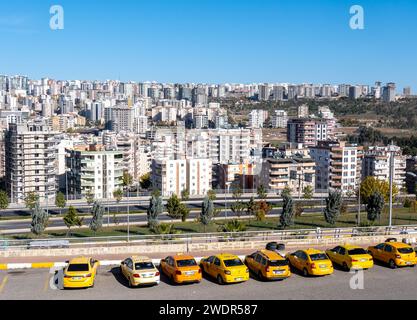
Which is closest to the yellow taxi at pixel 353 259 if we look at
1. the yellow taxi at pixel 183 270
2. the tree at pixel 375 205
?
the yellow taxi at pixel 183 270

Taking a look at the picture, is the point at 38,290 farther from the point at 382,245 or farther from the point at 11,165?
the point at 11,165

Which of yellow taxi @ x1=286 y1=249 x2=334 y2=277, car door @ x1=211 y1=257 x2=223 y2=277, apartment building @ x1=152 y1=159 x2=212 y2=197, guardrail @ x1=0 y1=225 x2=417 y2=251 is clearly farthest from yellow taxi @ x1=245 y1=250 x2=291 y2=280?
apartment building @ x1=152 y1=159 x2=212 y2=197

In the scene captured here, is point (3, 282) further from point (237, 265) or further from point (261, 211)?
point (261, 211)

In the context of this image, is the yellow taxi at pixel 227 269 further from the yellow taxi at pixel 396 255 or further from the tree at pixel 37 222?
the tree at pixel 37 222

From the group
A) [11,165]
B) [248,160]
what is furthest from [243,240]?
[248,160]

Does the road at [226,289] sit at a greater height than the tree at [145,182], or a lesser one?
greater
